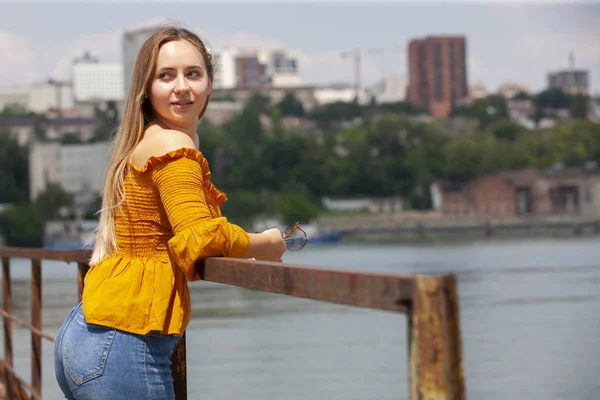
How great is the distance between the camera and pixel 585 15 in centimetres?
17488

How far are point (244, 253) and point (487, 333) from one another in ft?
74.0

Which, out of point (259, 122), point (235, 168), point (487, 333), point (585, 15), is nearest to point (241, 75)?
point (585, 15)

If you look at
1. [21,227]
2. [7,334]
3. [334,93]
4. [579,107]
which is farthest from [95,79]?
[7,334]

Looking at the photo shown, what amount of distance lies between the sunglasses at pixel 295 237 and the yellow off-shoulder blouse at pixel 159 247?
235 millimetres

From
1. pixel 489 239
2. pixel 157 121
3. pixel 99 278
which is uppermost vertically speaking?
pixel 157 121

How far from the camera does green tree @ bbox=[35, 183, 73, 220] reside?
96.4 m

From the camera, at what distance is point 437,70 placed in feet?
582

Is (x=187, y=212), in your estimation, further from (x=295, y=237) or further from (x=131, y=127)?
(x=295, y=237)

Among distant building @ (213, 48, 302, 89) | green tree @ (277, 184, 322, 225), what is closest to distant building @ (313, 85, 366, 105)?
distant building @ (213, 48, 302, 89)

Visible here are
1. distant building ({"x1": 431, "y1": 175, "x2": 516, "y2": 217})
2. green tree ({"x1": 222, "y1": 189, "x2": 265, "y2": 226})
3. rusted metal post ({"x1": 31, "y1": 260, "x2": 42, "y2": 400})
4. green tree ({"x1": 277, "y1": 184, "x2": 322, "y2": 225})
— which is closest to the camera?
rusted metal post ({"x1": 31, "y1": 260, "x2": 42, "y2": 400})

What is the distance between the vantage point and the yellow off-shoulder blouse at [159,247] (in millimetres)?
1865

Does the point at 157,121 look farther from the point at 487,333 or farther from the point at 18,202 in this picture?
the point at 18,202

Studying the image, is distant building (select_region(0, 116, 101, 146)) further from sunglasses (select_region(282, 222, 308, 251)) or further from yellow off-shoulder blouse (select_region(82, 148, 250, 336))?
yellow off-shoulder blouse (select_region(82, 148, 250, 336))

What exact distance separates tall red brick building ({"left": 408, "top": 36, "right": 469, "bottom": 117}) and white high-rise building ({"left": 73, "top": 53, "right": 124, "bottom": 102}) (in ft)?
146
